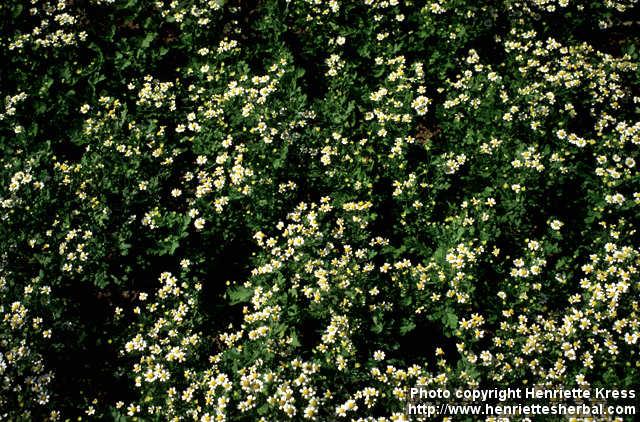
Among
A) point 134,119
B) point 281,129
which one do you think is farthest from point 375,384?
point 134,119

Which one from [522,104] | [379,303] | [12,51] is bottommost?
[379,303]

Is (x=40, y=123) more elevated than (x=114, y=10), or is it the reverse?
(x=114, y=10)

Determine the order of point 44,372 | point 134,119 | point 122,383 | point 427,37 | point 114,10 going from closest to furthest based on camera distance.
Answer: point 44,372 < point 122,383 < point 134,119 < point 427,37 < point 114,10

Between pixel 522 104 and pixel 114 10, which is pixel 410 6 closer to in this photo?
pixel 522 104

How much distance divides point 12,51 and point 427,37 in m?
5.76

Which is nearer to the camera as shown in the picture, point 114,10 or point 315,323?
point 315,323

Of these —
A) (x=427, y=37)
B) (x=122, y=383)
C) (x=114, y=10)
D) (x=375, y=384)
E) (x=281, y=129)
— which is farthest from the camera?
(x=114, y=10)

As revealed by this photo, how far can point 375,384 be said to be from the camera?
15.9ft

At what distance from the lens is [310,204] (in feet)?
21.9

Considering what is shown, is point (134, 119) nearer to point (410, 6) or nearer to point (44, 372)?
point (44, 372)

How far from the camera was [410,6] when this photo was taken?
7.90 metres

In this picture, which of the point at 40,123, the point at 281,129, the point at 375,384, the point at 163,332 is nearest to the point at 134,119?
the point at 40,123

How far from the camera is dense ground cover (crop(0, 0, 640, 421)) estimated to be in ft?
16.6

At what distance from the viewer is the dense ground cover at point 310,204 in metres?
5.05
